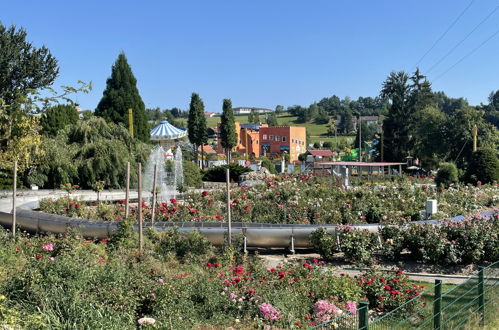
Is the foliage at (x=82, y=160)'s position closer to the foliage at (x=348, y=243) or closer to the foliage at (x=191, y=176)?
the foliage at (x=191, y=176)

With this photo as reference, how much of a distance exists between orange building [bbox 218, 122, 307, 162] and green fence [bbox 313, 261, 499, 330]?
6412 cm

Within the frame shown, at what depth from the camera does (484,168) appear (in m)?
22.8

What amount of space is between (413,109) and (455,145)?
11.2 metres

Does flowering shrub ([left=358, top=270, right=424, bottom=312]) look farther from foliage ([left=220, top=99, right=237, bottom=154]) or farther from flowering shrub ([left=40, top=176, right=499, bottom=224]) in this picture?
foliage ([left=220, top=99, right=237, bottom=154])

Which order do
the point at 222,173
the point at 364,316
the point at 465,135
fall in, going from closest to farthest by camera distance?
1. the point at 364,316
2. the point at 222,173
3. the point at 465,135

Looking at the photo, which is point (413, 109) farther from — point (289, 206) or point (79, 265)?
point (79, 265)

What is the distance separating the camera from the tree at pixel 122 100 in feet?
126

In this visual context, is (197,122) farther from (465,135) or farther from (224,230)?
(224,230)

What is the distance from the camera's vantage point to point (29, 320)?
167 inches

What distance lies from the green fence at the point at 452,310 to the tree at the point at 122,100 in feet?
112

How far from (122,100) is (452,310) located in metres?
36.7

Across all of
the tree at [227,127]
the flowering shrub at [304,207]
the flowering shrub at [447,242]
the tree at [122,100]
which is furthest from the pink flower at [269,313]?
the tree at [227,127]

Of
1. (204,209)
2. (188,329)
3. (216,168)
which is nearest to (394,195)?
(204,209)

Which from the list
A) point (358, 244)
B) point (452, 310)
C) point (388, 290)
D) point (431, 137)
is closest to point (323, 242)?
point (358, 244)
